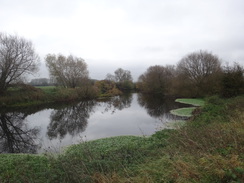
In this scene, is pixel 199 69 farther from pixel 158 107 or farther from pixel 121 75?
pixel 121 75

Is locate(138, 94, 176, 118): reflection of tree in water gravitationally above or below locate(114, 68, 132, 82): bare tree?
below

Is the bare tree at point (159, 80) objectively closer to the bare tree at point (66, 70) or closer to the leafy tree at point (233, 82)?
the bare tree at point (66, 70)

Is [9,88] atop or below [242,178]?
atop

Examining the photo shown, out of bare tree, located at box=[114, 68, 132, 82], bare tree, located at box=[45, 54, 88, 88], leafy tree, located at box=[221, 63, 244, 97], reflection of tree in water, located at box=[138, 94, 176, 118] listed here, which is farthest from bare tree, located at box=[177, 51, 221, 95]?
bare tree, located at box=[114, 68, 132, 82]

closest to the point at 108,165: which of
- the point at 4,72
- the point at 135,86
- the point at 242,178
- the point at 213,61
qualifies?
the point at 242,178

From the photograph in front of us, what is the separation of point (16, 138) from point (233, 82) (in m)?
21.1

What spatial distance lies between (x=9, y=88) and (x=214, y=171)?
127ft

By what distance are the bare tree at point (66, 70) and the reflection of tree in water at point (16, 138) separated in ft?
97.0

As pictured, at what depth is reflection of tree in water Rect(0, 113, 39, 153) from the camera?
1030 centimetres

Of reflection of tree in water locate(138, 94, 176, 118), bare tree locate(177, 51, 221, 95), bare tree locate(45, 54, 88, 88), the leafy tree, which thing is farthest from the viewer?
bare tree locate(45, 54, 88, 88)

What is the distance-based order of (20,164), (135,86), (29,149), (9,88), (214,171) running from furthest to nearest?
(135,86) → (9,88) → (29,149) → (20,164) → (214,171)

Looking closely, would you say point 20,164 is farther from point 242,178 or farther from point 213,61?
point 213,61

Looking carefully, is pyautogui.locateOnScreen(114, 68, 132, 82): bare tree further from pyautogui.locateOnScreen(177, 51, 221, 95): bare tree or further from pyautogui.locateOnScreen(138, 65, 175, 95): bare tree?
pyautogui.locateOnScreen(177, 51, 221, 95): bare tree

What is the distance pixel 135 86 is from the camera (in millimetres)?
75375
